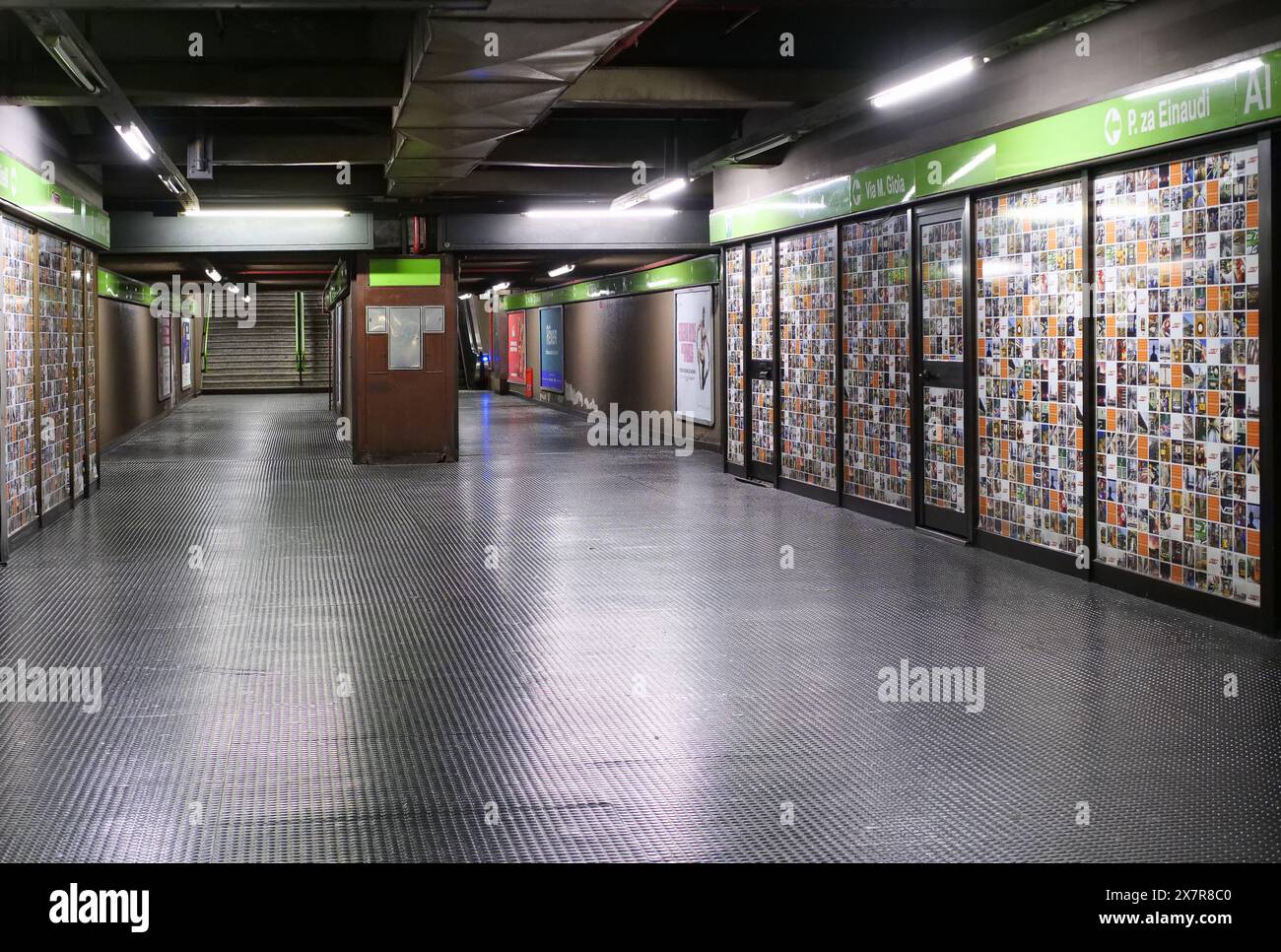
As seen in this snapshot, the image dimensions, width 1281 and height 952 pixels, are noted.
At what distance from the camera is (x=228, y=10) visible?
25.8 ft

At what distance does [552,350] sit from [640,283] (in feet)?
24.3

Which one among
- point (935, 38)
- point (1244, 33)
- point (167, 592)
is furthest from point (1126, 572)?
point (167, 592)

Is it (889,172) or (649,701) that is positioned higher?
(889,172)

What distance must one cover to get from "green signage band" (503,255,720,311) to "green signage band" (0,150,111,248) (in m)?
6.40

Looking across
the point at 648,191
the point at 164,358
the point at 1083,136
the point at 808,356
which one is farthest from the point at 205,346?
the point at 1083,136

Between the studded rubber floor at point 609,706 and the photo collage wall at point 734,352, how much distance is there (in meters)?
3.85

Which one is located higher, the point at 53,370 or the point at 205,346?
the point at 205,346

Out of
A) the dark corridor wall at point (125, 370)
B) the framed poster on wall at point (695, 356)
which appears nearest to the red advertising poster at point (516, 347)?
the dark corridor wall at point (125, 370)

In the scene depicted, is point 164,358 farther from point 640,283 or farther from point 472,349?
point 472,349

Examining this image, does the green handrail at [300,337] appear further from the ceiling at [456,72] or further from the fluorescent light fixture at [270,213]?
the ceiling at [456,72]

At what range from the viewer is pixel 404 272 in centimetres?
1505

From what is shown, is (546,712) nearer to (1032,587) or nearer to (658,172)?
(1032,587)

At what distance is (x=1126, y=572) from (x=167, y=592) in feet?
15.8
